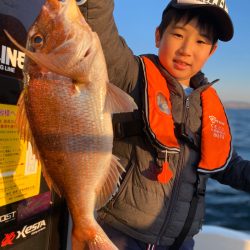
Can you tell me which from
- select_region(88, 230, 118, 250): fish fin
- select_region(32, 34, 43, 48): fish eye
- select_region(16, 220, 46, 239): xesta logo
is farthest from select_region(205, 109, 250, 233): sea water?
select_region(32, 34, 43, 48): fish eye

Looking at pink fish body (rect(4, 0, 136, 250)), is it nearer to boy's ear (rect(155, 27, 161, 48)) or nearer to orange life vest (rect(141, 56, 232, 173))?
orange life vest (rect(141, 56, 232, 173))

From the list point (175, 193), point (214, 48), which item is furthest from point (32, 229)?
point (214, 48)

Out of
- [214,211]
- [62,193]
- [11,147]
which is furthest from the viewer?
[214,211]

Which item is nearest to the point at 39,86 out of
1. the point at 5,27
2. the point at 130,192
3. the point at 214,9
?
the point at 5,27

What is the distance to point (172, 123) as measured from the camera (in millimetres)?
2600

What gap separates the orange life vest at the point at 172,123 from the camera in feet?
8.14

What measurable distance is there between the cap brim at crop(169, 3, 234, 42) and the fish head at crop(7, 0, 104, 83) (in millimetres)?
1076

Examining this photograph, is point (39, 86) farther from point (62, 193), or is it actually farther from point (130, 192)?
point (130, 192)

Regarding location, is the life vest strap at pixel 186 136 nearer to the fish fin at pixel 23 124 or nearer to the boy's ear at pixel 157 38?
the boy's ear at pixel 157 38

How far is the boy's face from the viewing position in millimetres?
2654

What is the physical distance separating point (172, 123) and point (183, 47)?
515 mm

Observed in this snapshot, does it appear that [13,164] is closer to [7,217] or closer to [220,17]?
[7,217]

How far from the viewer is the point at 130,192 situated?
2477 millimetres

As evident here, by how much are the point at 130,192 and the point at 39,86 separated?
3.41 feet
